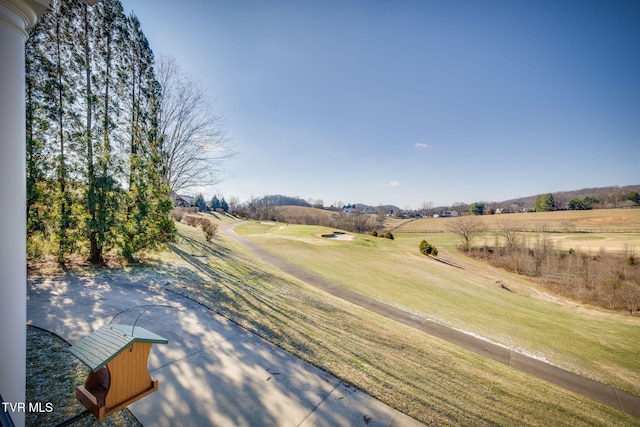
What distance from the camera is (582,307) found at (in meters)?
21.4

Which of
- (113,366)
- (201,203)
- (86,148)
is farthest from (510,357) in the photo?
(201,203)

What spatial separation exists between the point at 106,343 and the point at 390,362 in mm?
5244

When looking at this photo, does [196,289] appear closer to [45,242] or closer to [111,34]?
[45,242]

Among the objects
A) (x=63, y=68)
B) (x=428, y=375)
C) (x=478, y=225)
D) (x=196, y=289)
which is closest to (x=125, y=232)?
(x=196, y=289)

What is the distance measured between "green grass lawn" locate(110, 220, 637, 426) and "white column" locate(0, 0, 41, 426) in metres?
3.88

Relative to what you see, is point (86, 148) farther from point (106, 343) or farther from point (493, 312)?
point (493, 312)

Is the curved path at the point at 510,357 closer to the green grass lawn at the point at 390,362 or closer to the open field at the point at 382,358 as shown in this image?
the open field at the point at 382,358

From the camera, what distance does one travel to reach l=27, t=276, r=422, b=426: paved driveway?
3324 mm

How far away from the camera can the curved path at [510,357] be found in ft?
25.9

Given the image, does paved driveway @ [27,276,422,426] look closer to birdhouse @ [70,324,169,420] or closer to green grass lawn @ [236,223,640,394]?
birdhouse @ [70,324,169,420]

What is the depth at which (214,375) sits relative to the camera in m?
3.96

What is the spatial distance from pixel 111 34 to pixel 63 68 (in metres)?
2.39

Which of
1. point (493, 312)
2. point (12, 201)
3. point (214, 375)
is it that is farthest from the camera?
point (493, 312)

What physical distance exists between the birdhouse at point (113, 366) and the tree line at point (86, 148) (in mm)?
8587
